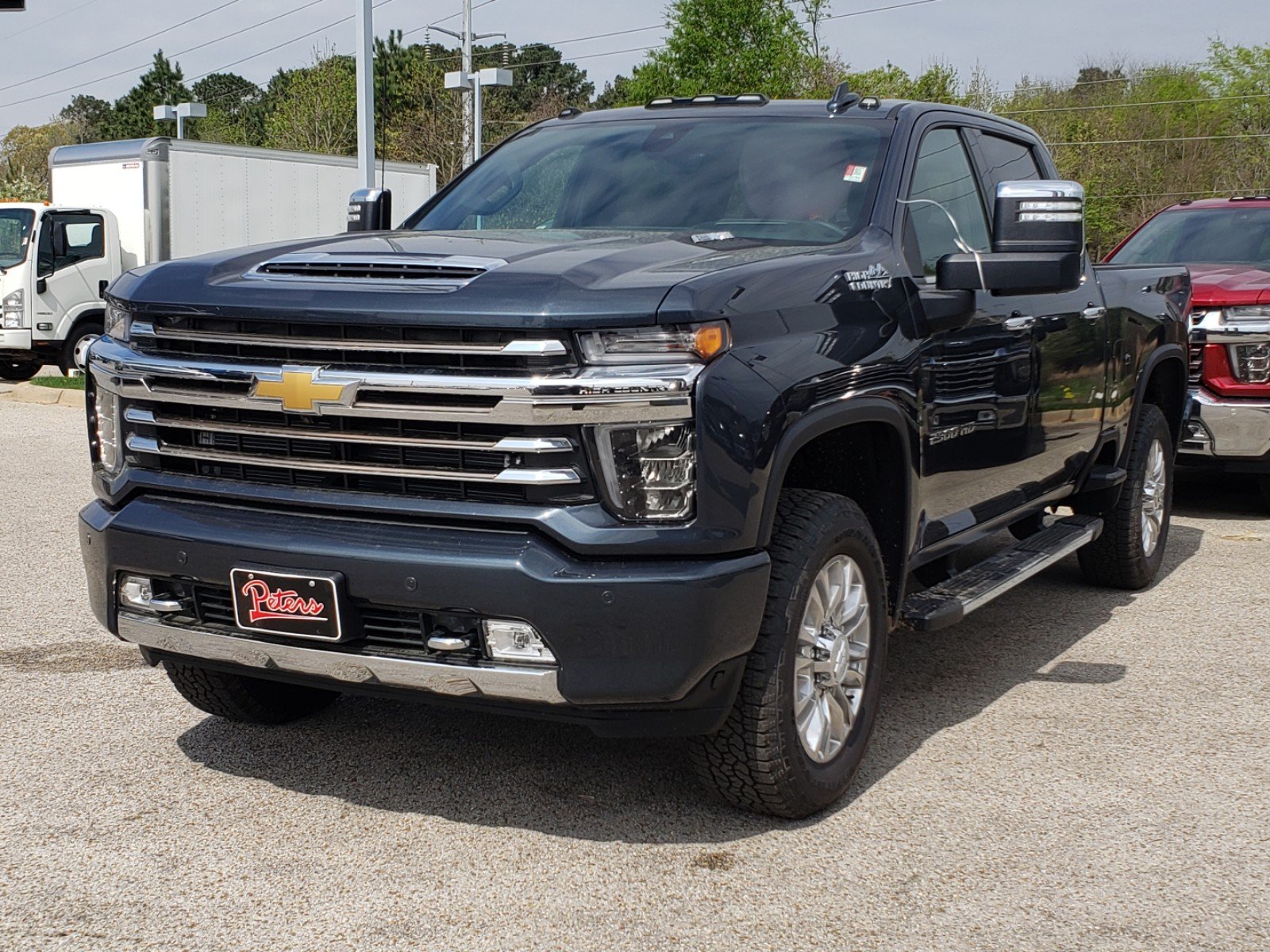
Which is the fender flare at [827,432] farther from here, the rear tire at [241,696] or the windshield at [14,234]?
the windshield at [14,234]

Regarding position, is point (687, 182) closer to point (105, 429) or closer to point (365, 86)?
point (105, 429)

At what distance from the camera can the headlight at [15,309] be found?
17.3 m

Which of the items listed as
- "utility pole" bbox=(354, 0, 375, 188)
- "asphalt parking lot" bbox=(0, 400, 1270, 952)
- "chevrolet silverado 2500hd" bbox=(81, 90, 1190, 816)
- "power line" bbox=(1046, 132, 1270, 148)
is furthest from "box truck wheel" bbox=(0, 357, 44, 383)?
"power line" bbox=(1046, 132, 1270, 148)

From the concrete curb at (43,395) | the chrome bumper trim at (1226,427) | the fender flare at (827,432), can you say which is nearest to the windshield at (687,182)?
the fender flare at (827,432)

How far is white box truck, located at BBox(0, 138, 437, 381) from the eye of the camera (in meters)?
17.5

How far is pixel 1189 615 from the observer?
6.27 meters

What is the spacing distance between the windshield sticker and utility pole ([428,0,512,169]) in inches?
593

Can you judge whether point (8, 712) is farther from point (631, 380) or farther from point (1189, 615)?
point (1189, 615)

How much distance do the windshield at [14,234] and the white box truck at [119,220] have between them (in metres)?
0.01

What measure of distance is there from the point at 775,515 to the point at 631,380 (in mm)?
613

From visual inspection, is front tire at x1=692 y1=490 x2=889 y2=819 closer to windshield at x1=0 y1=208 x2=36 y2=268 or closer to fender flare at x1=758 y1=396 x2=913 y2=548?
fender flare at x1=758 y1=396 x2=913 y2=548

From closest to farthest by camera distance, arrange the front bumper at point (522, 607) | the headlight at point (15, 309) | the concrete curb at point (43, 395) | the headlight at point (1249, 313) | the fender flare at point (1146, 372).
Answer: the front bumper at point (522, 607)
the fender flare at point (1146, 372)
the headlight at point (1249, 313)
the concrete curb at point (43, 395)
the headlight at point (15, 309)

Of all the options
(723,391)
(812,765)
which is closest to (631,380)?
(723,391)

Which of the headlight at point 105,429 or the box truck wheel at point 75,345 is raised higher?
the headlight at point 105,429
